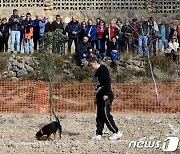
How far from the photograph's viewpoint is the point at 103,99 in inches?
466

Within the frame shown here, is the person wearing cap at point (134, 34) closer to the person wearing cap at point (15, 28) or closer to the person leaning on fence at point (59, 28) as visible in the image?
the person leaning on fence at point (59, 28)

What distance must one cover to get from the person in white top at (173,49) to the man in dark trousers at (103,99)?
927cm

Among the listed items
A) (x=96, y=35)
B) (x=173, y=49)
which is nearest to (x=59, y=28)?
(x=96, y=35)

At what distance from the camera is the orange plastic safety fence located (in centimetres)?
1681

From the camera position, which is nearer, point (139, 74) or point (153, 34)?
point (153, 34)

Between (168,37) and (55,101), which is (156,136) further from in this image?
(168,37)

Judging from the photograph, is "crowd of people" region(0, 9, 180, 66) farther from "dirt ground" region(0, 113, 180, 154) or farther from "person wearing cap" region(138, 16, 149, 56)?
"dirt ground" region(0, 113, 180, 154)

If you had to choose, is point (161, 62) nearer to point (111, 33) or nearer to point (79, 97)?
point (111, 33)

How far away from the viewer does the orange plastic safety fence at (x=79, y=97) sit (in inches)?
662

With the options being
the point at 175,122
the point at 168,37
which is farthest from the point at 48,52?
the point at 175,122

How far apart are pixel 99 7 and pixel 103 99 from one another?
16.2m

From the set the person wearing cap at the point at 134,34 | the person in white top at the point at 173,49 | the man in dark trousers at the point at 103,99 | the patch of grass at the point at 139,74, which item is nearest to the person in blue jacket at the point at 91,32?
the person wearing cap at the point at 134,34

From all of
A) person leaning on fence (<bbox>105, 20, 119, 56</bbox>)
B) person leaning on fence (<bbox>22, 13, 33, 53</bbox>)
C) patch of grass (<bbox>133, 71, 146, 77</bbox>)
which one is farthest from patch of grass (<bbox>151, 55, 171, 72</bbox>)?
person leaning on fence (<bbox>22, 13, 33, 53</bbox>)

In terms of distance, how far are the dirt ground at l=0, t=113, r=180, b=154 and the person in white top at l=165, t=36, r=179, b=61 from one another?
Answer: 566 centimetres
